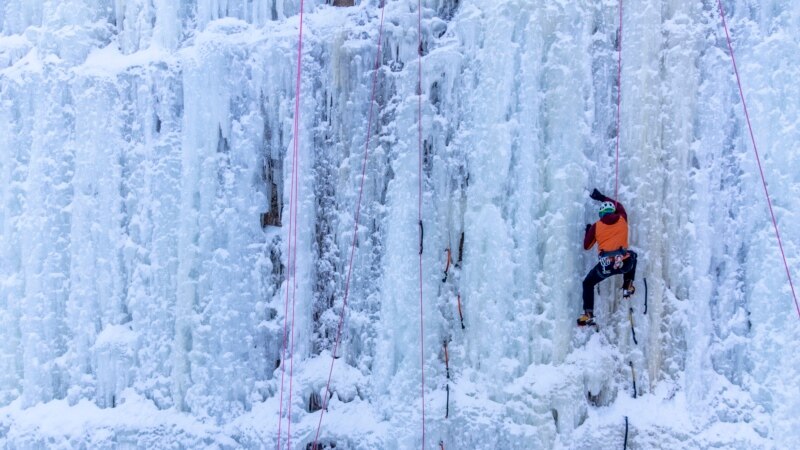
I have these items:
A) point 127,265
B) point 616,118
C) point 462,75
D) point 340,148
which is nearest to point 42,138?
point 127,265

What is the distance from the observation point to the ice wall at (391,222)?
3275 mm

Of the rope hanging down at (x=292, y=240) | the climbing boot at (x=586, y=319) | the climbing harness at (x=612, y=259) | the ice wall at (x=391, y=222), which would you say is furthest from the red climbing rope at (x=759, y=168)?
the rope hanging down at (x=292, y=240)

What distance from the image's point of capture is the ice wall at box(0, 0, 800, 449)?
3275 mm

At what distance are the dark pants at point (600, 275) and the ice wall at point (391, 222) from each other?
11 centimetres

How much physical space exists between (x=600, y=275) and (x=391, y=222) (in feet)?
3.97

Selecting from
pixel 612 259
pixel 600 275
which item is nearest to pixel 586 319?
pixel 600 275

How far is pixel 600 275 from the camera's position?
319cm

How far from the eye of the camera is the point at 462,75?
3.44 meters

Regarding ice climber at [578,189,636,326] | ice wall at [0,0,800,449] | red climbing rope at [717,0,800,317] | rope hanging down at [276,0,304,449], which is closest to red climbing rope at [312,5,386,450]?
ice wall at [0,0,800,449]

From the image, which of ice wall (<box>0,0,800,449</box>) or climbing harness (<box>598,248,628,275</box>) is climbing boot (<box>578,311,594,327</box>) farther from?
climbing harness (<box>598,248,628,275</box>)

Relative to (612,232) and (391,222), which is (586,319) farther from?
(391,222)

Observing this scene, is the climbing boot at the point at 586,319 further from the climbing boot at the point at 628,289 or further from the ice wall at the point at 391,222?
the climbing boot at the point at 628,289

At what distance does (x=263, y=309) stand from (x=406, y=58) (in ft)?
5.66

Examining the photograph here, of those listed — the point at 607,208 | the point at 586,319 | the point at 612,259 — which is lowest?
the point at 586,319
